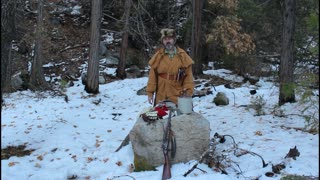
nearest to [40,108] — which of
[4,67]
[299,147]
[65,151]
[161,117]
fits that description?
[65,151]

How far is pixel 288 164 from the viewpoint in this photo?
556 cm

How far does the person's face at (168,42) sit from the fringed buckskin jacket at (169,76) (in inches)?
4.6

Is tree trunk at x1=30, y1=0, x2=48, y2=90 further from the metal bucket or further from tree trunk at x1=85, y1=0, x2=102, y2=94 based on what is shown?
the metal bucket

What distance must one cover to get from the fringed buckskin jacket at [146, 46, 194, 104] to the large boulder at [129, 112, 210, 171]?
0.53m

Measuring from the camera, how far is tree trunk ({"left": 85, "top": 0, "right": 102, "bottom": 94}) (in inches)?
563

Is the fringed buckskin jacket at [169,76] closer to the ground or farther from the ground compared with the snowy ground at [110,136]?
farther from the ground

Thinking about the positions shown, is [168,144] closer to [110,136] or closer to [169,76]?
[169,76]

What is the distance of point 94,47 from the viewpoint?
47.6ft

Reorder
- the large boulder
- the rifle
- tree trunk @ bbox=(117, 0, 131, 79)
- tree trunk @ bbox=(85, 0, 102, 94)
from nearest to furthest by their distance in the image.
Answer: the rifle → the large boulder → tree trunk @ bbox=(85, 0, 102, 94) → tree trunk @ bbox=(117, 0, 131, 79)

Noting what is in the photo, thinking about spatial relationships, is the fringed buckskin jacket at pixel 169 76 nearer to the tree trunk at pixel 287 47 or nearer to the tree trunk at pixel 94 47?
the tree trunk at pixel 287 47

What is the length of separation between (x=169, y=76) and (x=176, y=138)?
40.8 inches

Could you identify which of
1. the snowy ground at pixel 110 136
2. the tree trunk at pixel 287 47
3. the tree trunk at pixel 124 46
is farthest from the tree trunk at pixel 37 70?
the tree trunk at pixel 287 47

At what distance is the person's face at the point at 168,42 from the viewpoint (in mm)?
6175

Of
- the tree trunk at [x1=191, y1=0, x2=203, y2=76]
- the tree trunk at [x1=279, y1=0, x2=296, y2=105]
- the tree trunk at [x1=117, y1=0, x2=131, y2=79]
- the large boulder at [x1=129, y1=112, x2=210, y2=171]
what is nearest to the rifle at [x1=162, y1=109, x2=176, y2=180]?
the large boulder at [x1=129, y1=112, x2=210, y2=171]
